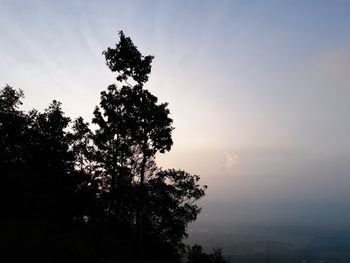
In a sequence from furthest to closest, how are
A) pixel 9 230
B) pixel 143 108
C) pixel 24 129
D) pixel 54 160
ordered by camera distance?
pixel 24 129 < pixel 54 160 < pixel 143 108 < pixel 9 230

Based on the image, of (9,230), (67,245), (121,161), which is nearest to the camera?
(67,245)

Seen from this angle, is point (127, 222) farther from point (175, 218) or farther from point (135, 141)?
point (135, 141)

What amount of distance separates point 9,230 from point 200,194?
1726cm

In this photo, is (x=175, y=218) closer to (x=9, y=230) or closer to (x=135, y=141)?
(x=135, y=141)

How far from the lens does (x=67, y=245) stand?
2047 cm

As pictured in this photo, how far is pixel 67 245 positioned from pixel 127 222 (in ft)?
53.1

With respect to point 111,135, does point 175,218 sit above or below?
Result: below

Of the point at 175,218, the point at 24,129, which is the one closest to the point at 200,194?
the point at 175,218

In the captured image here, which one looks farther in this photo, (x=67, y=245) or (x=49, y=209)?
(x=49, y=209)

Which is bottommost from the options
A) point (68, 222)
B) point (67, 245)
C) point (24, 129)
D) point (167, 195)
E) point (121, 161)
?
point (67, 245)

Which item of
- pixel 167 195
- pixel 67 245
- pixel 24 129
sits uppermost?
pixel 24 129

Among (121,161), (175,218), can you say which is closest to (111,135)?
(121,161)

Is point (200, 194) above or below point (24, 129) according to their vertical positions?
below

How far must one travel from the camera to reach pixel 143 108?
31.9 m
